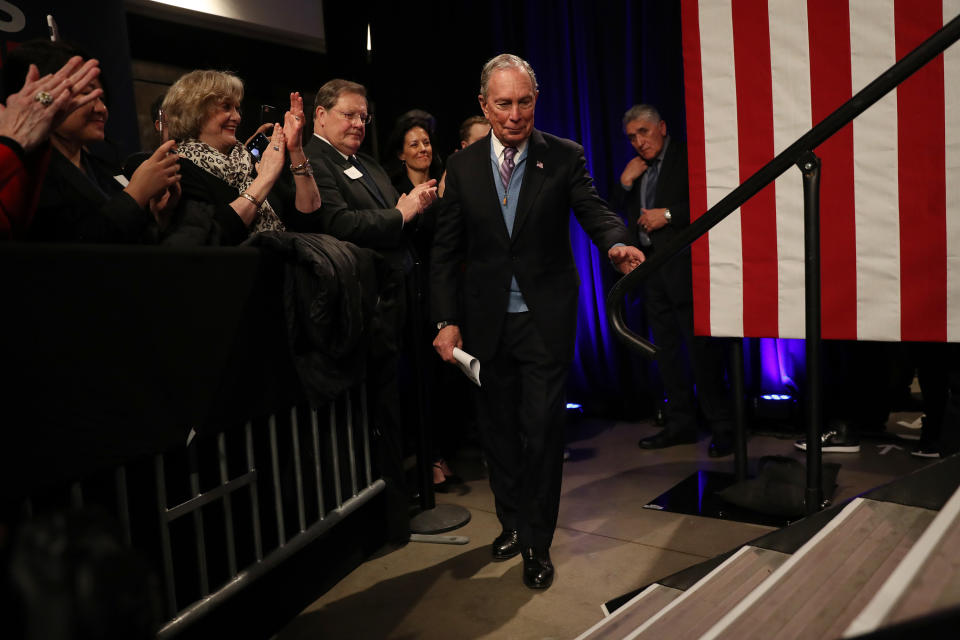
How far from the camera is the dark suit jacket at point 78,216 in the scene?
1.81 meters

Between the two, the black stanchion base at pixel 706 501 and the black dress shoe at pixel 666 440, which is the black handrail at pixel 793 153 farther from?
the black dress shoe at pixel 666 440

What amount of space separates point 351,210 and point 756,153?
152 centimetres

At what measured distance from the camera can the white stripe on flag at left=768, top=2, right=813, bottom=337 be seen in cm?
271

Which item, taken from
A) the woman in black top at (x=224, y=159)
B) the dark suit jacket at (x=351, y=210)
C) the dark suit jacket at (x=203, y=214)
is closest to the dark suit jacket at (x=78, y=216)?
the dark suit jacket at (x=203, y=214)

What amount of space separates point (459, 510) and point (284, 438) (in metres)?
1.02

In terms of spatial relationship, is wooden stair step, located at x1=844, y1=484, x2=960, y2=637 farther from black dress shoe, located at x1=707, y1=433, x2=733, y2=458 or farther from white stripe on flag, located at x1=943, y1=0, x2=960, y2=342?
black dress shoe, located at x1=707, y1=433, x2=733, y2=458

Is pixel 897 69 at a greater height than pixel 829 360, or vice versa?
pixel 897 69

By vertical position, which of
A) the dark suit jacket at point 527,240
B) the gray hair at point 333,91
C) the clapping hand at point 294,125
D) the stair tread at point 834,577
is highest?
the gray hair at point 333,91

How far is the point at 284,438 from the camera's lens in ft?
7.46

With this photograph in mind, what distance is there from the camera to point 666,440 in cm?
401

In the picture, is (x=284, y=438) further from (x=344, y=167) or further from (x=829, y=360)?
(x=829, y=360)

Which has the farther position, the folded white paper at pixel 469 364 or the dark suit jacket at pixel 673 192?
the dark suit jacket at pixel 673 192

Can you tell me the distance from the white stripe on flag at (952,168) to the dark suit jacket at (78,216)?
99.2 inches

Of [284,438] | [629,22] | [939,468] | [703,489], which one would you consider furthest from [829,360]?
[284,438]
